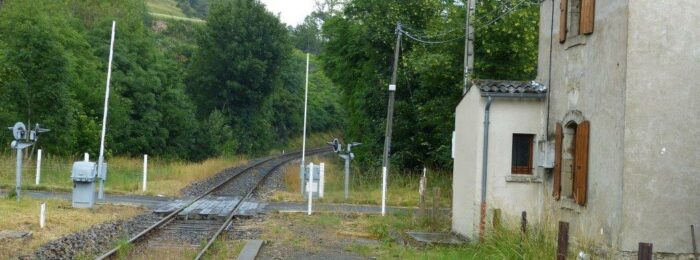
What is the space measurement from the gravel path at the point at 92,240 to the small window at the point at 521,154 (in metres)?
7.52

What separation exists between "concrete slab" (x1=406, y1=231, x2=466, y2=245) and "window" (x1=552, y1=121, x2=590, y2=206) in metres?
2.36

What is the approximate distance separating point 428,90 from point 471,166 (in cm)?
1454

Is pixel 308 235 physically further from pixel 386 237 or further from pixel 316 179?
pixel 316 179

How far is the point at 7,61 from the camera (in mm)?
32844

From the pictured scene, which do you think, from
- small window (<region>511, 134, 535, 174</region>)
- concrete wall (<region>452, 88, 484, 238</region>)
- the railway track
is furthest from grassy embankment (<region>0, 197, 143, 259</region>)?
small window (<region>511, 134, 535, 174</region>)

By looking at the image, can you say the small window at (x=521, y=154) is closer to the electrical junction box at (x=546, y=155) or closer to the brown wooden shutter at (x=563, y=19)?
the electrical junction box at (x=546, y=155)

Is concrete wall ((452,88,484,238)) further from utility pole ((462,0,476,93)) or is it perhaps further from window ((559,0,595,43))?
utility pole ((462,0,476,93))

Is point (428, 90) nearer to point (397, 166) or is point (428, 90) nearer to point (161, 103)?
point (397, 166)

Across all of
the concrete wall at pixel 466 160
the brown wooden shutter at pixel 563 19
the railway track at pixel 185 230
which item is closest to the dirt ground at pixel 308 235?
the railway track at pixel 185 230

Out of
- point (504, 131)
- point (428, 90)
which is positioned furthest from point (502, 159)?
point (428, 90)

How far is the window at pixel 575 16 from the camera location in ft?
43.2

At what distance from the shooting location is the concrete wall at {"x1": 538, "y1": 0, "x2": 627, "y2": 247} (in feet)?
39.2

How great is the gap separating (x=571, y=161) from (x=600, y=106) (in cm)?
176

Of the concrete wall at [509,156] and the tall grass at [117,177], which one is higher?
the concrete wall at [509,156]
